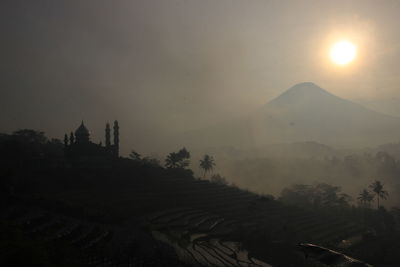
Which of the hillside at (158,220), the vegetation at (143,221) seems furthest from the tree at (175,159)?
the hillside at (158,220)

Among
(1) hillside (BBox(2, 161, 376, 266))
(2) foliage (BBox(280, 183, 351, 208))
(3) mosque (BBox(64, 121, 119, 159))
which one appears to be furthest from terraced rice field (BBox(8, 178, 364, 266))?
(2) foliage (BBox(280, 183, 351, 208))

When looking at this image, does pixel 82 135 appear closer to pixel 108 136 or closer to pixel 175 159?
pixel 108 136

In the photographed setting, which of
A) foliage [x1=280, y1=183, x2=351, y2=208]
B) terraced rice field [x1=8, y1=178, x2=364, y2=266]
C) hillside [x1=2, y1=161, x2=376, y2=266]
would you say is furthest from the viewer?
foliage [x1=280, y1=183, x2=351, y2=208]

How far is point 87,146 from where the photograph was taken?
65.1 m

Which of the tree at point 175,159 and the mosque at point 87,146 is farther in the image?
the tree at point 175,159

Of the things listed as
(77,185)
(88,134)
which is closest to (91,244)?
(77,185)

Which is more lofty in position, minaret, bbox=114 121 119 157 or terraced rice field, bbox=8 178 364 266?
minaret, bbox=114 121 119 157

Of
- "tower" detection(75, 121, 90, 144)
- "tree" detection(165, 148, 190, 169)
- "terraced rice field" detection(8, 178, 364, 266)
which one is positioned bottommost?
"terraced rice field" detection(8, 178, 364, 266)

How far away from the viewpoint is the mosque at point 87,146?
63.8 m

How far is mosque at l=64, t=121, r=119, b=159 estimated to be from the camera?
6384cm

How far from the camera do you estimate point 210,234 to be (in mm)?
37500

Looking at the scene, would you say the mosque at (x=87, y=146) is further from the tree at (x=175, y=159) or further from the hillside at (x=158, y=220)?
the tree at (x=175, y=159)

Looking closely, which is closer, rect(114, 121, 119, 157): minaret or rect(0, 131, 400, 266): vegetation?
rect(0, 131, 400, 266): vegetation

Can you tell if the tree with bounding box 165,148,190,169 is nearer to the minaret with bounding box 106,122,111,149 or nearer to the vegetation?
the vegetation
